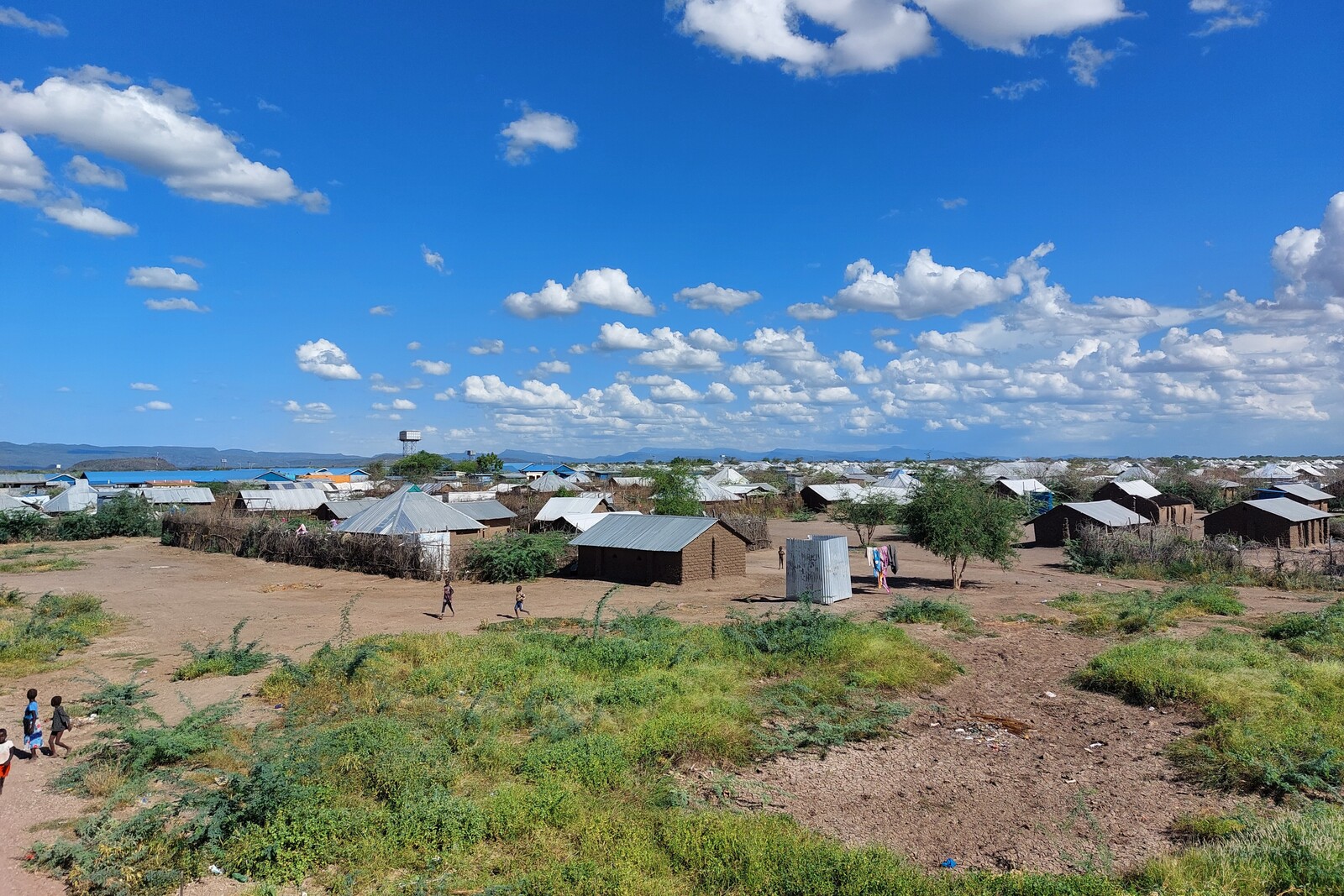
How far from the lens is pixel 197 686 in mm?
16781

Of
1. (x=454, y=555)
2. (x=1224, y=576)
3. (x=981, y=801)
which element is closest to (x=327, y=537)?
(x=454, y=555)

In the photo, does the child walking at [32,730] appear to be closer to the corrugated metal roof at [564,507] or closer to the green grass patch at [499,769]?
the green grass patch at [499,769]

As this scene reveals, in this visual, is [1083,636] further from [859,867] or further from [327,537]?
[327,537]

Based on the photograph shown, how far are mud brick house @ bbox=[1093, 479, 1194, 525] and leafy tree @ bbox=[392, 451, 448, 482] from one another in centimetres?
9869

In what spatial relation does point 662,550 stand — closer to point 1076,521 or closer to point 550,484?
point 1076,521

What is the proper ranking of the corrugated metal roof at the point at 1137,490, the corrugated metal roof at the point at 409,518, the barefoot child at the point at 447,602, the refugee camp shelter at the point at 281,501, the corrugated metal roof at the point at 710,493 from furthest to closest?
Answer: 1. the corrugated metal roof at the point at 710,493
2. the refugee camp shelter at the point at 281,501
3. the corrugated metal roof at the point at 1137,490
4. the corrugated metal roof at the point at 409,518
5. the barefoot child at the point at 447,602

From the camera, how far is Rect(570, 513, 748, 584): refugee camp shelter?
32562 mm

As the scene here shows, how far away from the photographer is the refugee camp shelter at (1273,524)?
41.9 meters

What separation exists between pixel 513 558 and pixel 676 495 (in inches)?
827

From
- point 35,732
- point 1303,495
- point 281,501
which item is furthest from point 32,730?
point 1303,495

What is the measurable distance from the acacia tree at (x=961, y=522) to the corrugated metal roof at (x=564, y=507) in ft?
74.5

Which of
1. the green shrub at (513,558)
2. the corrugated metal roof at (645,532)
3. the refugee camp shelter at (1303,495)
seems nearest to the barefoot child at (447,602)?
the green shrub at (513,558)

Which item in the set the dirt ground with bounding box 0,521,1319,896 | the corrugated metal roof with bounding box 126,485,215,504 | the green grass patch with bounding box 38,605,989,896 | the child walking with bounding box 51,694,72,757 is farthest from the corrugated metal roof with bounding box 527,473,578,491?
the child walking with bounding box 51,694,72,757

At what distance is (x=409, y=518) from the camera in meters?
40.1
